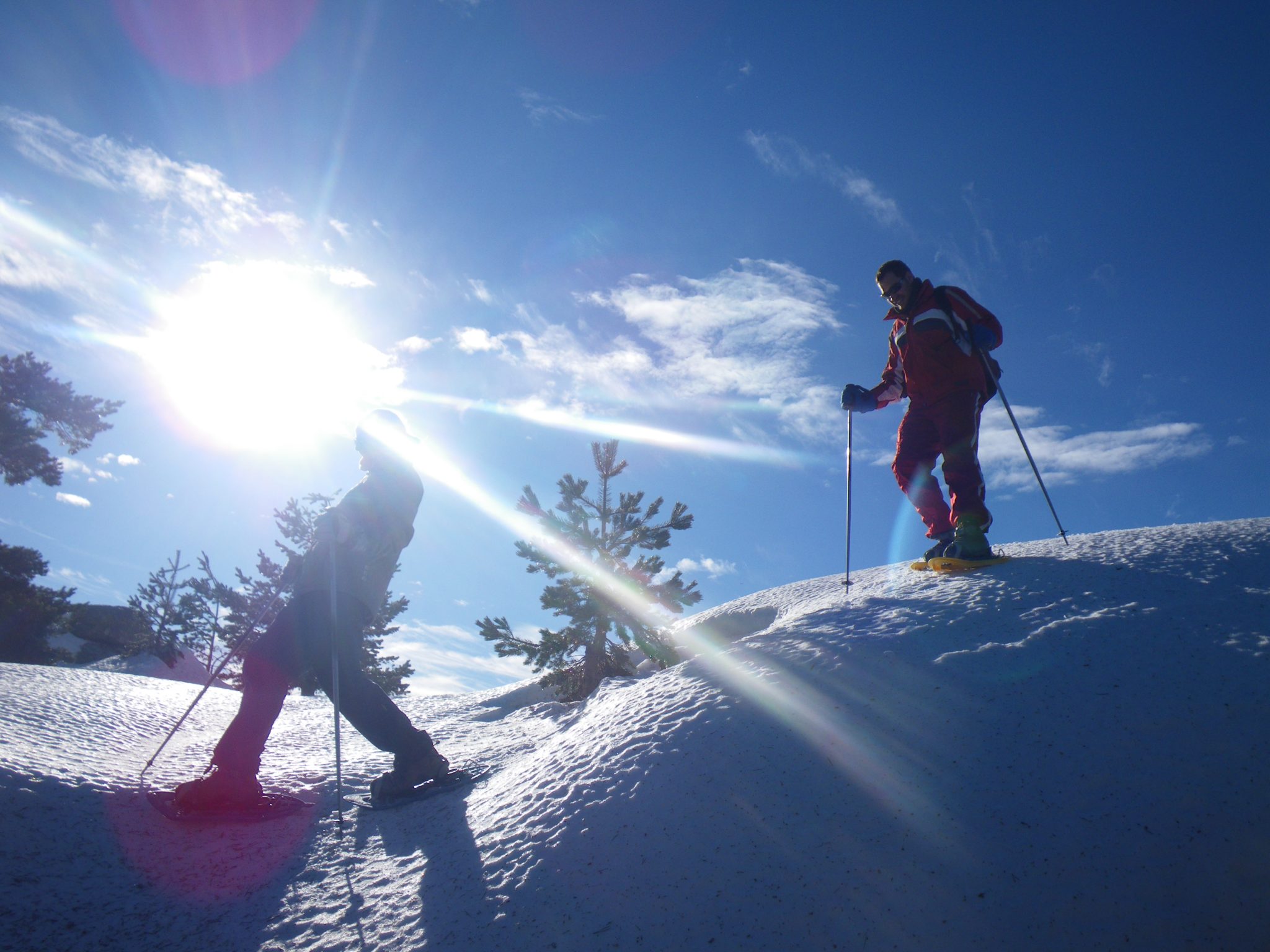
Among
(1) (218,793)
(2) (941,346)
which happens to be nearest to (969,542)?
(2) (941,346)

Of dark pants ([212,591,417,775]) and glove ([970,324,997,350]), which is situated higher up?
glove ([970,324,997,350])

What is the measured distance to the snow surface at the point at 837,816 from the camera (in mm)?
1682

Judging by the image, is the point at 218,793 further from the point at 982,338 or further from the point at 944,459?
the point at 982,338

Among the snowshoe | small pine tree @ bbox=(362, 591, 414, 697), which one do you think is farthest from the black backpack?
small pine tree @ bbox=(362, 591, 414, 697)

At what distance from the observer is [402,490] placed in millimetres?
4188

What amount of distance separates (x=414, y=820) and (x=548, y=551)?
23.5 ft

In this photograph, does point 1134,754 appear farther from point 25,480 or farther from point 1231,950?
point 25,480

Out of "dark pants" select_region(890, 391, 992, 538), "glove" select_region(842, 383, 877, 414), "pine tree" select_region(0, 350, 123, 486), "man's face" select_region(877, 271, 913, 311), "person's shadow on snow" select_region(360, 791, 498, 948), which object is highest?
"pine tree" select_region(0, 350, 123, 486)

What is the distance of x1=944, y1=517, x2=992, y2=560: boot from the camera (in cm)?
393

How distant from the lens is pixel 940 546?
439cm

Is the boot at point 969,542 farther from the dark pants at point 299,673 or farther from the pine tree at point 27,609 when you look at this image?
the pine tree at point 27,609

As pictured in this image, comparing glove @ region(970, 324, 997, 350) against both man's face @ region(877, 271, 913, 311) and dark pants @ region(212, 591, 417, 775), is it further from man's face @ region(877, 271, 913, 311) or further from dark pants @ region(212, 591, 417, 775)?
dark pants @ region(212, 591, 417, 775)

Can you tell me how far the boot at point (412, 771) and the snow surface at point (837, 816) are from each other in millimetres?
166

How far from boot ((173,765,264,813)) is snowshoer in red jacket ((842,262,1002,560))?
4.40 metres
